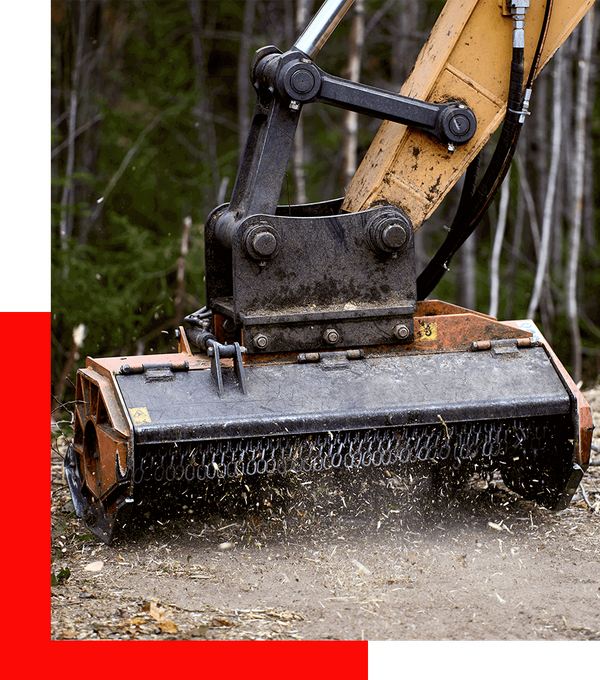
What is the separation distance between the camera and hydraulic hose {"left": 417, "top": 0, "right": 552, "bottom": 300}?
14.1ft

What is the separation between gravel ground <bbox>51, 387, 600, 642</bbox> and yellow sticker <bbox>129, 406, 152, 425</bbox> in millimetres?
691

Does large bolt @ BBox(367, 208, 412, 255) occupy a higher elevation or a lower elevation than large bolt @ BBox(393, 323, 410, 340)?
higher

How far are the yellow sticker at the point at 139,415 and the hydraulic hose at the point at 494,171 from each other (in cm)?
191

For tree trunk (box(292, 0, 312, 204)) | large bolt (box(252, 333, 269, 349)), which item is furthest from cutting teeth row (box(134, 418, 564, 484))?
tree trunk (box(292, 0, 312, 204))

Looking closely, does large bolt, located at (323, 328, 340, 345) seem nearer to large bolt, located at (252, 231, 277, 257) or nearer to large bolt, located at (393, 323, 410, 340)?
large bolt, located at (393, 323, 410, 340)

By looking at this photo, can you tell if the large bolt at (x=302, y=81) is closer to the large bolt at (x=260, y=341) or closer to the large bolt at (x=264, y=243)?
the large bolt at (x=264, y=243)

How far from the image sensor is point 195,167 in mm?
11539

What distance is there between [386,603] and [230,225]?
1.98 metres

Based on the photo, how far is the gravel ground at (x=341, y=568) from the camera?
3236mm

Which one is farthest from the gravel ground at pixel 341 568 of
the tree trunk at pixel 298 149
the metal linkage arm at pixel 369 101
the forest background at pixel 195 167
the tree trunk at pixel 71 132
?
the tree trunk at pixel 298 149

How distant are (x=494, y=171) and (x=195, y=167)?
7.59 m

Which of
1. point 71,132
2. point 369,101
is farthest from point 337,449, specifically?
point 71,132

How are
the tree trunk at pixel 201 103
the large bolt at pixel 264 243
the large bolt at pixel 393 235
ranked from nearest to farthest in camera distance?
the large bolt at pixel 264 243 < the large bolt at pixel 393 235 < the tree trunk at pixel 201 103

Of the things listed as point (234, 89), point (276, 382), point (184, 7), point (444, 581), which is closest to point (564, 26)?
point (276, 382)
